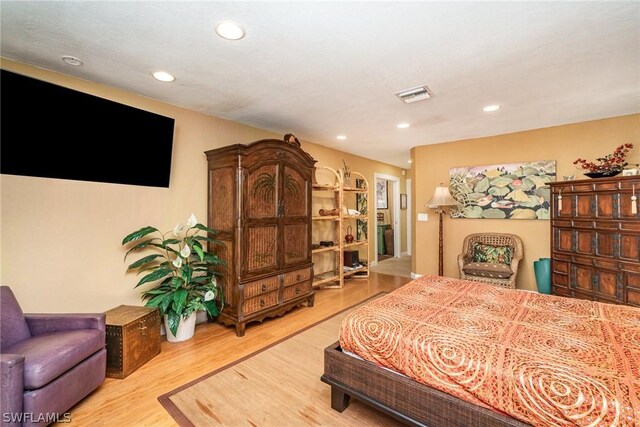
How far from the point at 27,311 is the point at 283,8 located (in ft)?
9.59

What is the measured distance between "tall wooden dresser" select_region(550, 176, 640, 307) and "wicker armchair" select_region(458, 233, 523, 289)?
0.47 meters

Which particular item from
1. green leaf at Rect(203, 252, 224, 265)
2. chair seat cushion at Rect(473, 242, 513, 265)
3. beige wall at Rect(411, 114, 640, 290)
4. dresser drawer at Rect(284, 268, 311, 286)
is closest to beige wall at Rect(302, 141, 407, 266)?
beige wall at Rect(411, 114, 640, 290)

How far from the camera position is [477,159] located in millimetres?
4391

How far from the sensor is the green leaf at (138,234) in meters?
2.53

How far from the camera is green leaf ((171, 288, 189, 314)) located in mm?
2537

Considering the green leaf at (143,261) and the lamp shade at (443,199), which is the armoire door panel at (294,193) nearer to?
the green leaf at (143,261)

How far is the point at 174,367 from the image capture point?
2299 mm

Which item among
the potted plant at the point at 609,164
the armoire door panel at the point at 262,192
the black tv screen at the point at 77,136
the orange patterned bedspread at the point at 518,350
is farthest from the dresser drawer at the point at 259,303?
A: the potted plant at the point at 609,164

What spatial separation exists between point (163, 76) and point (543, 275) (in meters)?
4.94

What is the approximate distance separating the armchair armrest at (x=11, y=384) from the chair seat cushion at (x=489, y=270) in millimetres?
4457

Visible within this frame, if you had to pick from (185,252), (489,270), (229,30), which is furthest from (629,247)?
(185,252)

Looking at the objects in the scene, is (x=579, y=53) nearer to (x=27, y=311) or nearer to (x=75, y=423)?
(x=75, y=423)

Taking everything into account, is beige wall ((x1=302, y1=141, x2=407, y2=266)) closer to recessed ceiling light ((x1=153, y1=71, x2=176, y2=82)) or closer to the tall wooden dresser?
recessed ceiling light ((x1=153, y1=71, x2=176, y2=82))

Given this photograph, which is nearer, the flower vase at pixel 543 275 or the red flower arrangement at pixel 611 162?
the red flower arrangement at pixel 611 162
